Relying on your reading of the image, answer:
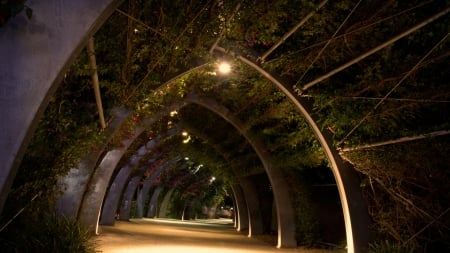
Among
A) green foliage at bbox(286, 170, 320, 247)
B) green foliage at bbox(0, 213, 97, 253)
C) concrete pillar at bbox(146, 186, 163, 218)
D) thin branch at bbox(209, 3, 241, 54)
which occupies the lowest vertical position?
green foliage at bbox(0, 213, 97, 253)

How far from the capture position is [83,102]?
19.4 feet

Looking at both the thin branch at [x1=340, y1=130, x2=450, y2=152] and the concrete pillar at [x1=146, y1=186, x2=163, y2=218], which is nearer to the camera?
the thin branch at [x1=340, y1=130, x2=450, y2=152]

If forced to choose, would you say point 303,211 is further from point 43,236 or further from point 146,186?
point 146,186

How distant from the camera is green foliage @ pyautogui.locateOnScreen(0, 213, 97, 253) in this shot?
5.06 m

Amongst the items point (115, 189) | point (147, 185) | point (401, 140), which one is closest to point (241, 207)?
point (115, 189)

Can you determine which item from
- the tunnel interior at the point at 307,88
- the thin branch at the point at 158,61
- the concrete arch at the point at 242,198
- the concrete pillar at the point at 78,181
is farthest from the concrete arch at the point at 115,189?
the thin branch at the point at 158,61

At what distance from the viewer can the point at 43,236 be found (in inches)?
218

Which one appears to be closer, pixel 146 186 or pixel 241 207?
pixel 241 207

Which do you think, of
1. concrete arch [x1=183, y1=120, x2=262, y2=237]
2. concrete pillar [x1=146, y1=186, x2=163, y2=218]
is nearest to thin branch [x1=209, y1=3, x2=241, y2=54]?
concrete arch [x1=183, y1=120, x2=262, y2=237]

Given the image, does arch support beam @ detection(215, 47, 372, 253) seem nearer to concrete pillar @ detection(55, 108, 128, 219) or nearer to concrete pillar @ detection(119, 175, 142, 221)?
concrete pillar @ detection(55, 108, 128, 219)

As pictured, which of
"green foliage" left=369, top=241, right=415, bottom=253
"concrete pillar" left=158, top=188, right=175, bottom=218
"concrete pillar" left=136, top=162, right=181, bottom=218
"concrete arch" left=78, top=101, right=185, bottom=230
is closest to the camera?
"green foliage" left=369, top=241, right=415, bottom=253

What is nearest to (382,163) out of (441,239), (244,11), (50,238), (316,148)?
(441,239)

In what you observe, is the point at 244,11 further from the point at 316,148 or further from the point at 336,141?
the point at 316,148

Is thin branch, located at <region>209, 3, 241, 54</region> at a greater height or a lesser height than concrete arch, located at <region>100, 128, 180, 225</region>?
Answer: greater
